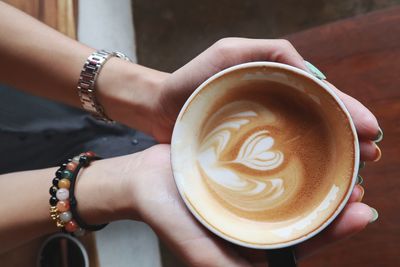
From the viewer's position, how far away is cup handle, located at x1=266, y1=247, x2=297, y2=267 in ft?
2.06

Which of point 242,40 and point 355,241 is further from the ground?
point 242,40

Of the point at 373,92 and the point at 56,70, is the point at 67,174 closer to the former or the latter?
the point at 56,70

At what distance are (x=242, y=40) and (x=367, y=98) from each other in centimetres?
35

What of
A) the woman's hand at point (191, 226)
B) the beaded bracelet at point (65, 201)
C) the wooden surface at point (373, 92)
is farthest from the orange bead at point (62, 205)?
the wooden surface at point (373, 92)

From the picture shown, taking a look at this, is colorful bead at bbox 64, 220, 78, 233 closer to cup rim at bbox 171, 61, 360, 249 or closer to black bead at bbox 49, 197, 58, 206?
black bead at bbox 49, 197, 58, 206

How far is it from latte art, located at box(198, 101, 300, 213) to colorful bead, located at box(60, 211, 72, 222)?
0.28 m

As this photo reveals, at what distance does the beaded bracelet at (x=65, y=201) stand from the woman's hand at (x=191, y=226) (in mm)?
128

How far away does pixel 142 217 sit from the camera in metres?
0.75

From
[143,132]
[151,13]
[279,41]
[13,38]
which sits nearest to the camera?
[279,41]

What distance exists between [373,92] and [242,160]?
1.22ft

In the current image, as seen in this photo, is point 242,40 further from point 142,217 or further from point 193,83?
point 142,217

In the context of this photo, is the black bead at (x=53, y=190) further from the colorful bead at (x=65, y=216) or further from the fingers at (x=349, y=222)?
the fingers at (x=349, y=222)

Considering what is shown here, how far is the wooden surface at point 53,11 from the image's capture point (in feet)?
3.34

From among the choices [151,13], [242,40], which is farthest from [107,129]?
[151,13]
